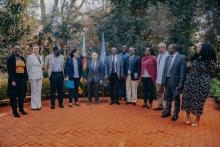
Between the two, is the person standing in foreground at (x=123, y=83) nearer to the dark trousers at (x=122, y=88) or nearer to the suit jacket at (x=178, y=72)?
the dark trousers at (x=122, y=88)

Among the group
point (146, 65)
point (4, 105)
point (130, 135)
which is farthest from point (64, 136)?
point (4, 105)

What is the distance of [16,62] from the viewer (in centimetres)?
731

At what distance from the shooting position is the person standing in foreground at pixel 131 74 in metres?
8.64

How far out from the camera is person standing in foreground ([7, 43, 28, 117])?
721cm

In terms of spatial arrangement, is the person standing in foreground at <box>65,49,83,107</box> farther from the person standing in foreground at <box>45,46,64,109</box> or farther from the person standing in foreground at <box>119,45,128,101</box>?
the person standing in foreground at <box>119,45,128,101</box>

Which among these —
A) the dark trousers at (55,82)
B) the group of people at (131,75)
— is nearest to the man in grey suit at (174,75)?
the group of people at (131,75)

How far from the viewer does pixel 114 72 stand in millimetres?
8852

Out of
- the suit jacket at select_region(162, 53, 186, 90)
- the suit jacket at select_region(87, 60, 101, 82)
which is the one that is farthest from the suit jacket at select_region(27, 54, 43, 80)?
the suit jacket at select_region(162, 53, 186, 90)

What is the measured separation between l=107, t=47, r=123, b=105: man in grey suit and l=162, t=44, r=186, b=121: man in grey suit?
6.51 feet

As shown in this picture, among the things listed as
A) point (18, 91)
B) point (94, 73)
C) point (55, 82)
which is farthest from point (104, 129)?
point (94, 73)

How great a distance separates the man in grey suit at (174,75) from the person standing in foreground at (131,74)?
5.26ft

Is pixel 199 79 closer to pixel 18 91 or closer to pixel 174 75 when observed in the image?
pixel 174 75

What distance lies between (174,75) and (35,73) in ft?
12.1

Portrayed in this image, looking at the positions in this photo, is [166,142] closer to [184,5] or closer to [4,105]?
[4,105]
